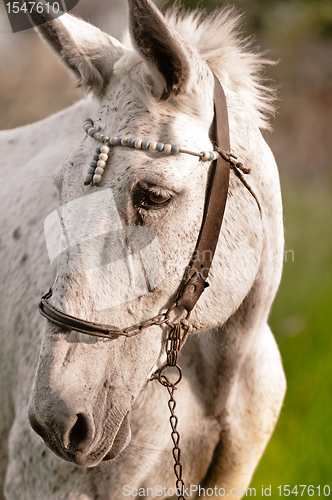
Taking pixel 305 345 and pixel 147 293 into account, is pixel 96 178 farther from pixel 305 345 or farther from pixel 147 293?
pixel 305 345

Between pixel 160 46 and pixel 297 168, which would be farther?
pixel 297 168

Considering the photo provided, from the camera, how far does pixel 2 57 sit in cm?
640

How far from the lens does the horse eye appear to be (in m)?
1.49

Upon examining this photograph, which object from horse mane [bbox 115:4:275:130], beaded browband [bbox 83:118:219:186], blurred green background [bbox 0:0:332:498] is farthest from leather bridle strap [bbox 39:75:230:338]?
blurred green background [bbox 0:0:332:498]

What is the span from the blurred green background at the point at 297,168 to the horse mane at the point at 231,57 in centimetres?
61

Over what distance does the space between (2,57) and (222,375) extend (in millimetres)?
6069

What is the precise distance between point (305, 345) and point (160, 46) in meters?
5.00

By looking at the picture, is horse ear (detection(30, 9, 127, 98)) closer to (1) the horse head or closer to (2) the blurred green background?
(1) the horse head

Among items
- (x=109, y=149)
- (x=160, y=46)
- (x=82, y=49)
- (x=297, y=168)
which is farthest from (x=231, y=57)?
(x=297, y=168)

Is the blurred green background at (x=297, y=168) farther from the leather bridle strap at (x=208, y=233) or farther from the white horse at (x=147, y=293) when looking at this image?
the leather bridle strap at (x=208, y=233)

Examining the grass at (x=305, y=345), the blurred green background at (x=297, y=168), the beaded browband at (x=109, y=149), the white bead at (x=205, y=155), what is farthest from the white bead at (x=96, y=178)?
the grass at (x=305, y=345)

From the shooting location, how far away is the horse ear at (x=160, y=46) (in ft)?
4.64

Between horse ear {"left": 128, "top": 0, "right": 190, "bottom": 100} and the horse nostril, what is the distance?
3.83ft

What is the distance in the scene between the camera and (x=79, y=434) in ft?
4.74
